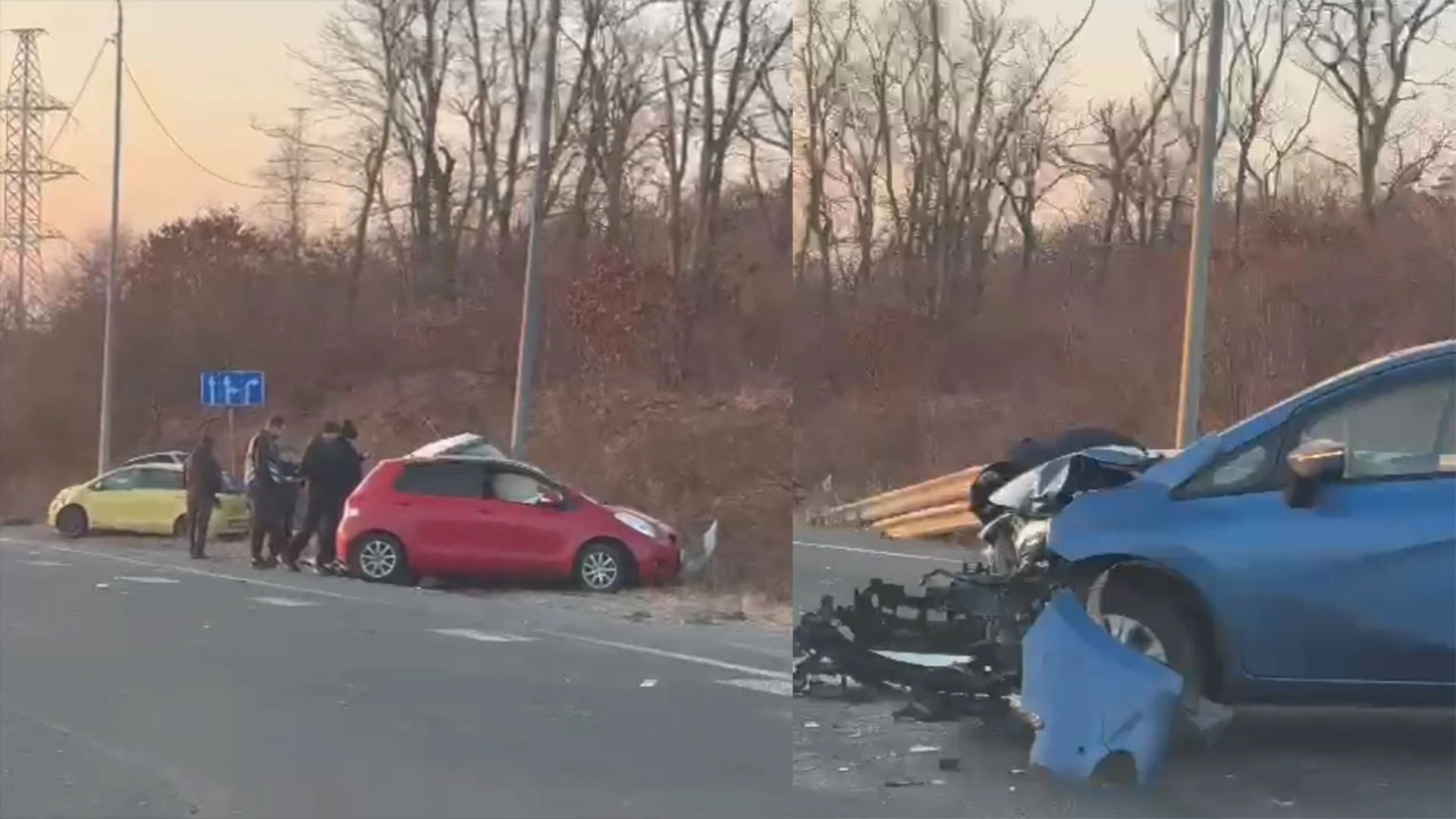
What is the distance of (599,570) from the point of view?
15773mm

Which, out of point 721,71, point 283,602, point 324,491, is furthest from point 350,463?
point 721,71

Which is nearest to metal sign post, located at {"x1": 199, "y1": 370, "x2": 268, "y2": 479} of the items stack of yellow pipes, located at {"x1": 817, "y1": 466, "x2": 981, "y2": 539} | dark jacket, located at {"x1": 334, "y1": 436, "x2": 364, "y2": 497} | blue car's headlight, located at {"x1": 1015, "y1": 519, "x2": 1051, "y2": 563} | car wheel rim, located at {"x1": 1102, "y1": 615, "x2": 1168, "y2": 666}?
dark jacket, located at {"x1": 334, "y1": 436, "x2": 364, "y2": 497}

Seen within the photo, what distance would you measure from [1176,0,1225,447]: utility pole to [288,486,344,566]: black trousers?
13.8 metres

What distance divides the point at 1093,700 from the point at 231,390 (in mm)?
26189

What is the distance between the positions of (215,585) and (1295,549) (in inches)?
536

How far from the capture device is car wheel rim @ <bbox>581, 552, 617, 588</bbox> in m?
15.7

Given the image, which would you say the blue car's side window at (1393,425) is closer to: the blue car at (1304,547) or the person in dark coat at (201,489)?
the blue car at (1304,547)

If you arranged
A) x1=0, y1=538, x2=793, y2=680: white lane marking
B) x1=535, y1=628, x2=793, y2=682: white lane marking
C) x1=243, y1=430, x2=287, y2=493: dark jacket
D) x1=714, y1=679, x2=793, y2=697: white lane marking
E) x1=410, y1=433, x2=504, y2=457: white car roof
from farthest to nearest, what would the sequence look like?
x1=243, y1=430, x2=287, y2=493: dark jacket → x1=410, y1=433, x2=504, y2=457: white car roof → x1=0, y1=538, x2=793, y2=680: white lane marking → x1=535, y1=628, x2=793, y2=682: white lane marking → x1=714, y1=679, x2=793, y2=697: white lane marking

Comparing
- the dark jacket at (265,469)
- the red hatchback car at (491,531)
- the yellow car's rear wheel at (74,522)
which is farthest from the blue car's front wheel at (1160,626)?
the yellow car's rear wheel at (74,522)

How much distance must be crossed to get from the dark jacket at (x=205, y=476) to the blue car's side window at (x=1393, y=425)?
16786 mm

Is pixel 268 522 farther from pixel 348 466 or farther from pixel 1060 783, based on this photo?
pixel 1060 783

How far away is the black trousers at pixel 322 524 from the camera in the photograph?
17.0 meters

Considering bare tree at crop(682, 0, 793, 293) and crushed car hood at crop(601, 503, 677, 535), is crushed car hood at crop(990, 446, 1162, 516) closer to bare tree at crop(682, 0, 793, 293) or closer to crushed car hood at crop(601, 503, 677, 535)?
bare tree at crop(682, 0, 793, 293)

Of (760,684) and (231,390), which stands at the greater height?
(231,390)
